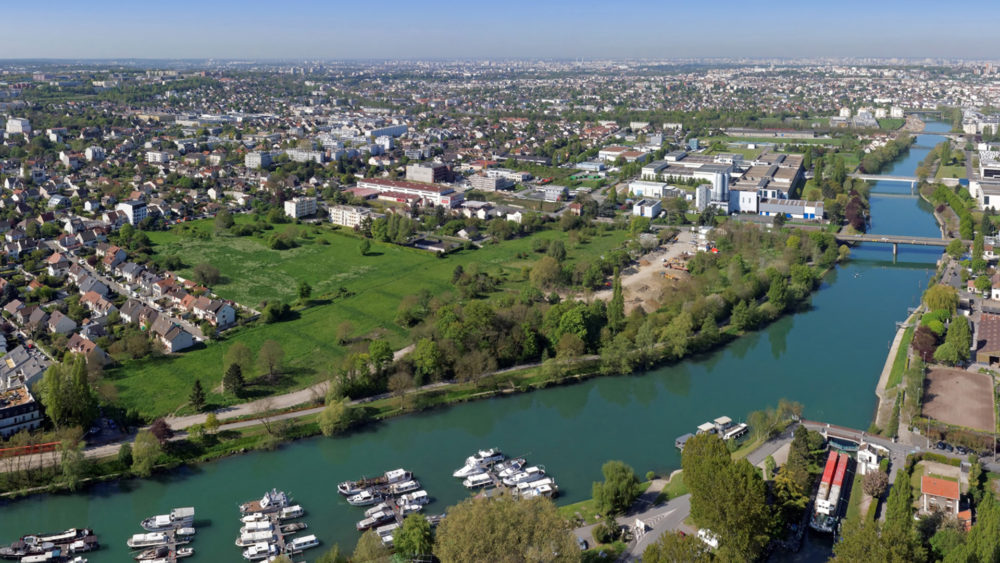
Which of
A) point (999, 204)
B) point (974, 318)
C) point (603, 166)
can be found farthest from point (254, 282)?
point (999, 204)

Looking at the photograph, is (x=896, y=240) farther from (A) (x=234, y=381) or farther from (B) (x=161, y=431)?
(B) (x=161, y=431)

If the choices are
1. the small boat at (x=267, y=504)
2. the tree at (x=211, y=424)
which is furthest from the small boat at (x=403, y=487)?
the tree at (x=211, y=424)

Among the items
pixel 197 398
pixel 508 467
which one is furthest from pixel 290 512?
pixel 197 398

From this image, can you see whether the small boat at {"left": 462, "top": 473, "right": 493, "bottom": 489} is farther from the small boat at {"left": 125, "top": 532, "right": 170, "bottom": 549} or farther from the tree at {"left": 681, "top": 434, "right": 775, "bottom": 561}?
the small boat at {"left": 125, "top": 532, "right": 170, "bottom": 549}

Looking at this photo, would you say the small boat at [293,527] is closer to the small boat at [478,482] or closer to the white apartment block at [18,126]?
the small boat at [478,482]

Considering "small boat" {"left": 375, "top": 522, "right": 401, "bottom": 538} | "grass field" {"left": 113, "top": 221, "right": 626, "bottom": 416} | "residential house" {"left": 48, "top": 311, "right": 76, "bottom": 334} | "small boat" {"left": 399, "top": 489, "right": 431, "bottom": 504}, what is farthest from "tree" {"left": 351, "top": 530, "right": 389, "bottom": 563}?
"residential house" {"left": 48, "top": 311, "right": 76, "bottom": 334}

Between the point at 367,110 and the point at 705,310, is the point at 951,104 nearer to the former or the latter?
the point at 367,110
